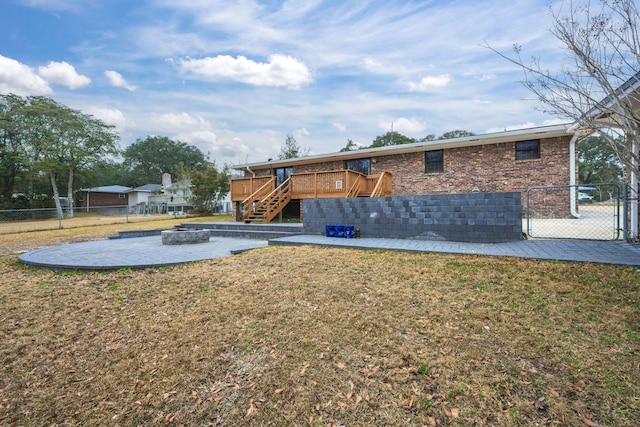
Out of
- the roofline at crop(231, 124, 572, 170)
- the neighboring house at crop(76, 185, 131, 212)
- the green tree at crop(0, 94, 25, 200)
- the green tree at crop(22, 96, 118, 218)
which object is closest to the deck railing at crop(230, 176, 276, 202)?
the roofline at crop(231, 124, 572, 170)

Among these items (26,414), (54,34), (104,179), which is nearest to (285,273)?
(26,414)

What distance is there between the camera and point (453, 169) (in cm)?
1186

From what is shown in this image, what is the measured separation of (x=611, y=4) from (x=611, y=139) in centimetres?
172

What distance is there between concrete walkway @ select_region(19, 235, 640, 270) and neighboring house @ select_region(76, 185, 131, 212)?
36.1 metres

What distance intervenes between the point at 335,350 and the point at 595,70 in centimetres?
380

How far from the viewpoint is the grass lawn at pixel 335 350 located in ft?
6.67

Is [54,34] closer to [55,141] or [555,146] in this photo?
[555,146]

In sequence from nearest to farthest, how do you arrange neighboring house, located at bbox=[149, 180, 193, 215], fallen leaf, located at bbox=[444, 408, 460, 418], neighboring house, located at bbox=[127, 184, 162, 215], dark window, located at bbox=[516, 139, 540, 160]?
fallen leaf, located at bbox=[444, 408, 460, 418] < dark window, located at bbox=[516, 139, 540, 160] < neighboring house, located at bbox=[149, 180, 193, 215] < neighboring house, located at bbox=[127, 184, 162, 215]

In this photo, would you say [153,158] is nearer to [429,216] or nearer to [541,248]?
[429,216]

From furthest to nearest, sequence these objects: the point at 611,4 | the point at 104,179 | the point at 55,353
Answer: the point at 104,179, the point at 611,4, the point at 55,353

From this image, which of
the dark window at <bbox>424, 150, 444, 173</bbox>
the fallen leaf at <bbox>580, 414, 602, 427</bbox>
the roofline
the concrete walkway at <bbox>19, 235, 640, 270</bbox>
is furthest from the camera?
the dark window at <bbox>424, 150, 444, 173</bbox>

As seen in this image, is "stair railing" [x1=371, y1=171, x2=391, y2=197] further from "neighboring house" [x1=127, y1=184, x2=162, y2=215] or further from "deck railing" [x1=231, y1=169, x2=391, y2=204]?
"neighboring house" [x1=127, y1=184, x2=162, y2=215]

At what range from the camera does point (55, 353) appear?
2.87 meters

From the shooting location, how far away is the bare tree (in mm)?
2887
